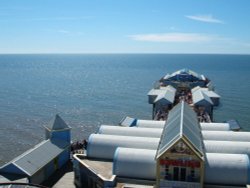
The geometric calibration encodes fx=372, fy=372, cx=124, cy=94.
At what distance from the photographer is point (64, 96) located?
317 ft

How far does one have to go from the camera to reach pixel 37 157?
34750 millimetres

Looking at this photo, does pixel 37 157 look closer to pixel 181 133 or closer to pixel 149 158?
pixel 149 158

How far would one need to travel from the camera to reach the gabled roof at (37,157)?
32.0 meters

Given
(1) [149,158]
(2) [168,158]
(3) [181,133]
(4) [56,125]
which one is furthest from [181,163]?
(4) [56,125]

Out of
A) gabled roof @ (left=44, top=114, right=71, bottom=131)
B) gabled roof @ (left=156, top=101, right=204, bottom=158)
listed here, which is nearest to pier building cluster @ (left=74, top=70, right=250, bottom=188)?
gabled roof @ (left=156, top=101, right=204, bottom=158)

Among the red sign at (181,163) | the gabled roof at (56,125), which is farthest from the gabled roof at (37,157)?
the red sign at (181,163)

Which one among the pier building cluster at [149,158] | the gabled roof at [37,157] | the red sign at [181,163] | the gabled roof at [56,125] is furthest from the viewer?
the gabled roof at [56,125]

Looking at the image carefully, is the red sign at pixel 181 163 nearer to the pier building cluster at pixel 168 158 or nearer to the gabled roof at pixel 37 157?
the pier building cluster at pixel 168 158

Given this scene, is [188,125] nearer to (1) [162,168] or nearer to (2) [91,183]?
(1) [162,168]

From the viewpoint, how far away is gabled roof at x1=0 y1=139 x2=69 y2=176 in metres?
32.0

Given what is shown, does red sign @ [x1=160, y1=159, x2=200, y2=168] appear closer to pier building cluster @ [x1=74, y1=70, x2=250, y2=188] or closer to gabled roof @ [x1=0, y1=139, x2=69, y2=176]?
pier building cluster @ [x1=74, y1=70, x2=250, y2=188]

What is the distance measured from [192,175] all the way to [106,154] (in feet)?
27.4

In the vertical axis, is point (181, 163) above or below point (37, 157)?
above

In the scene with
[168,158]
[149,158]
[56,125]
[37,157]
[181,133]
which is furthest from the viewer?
[56,125]
